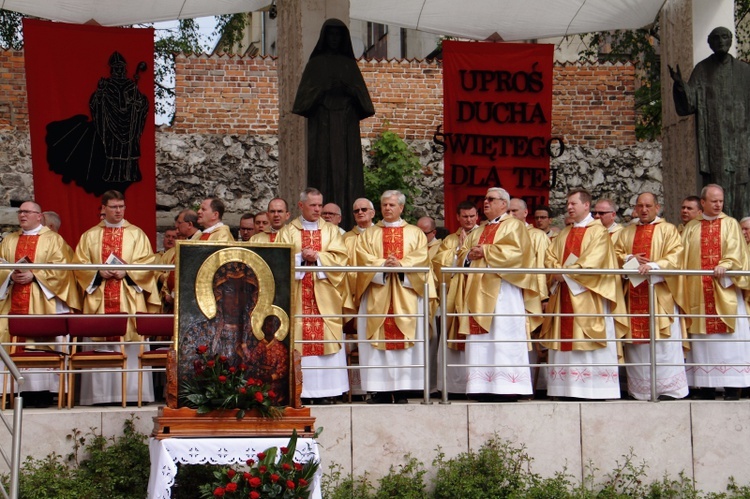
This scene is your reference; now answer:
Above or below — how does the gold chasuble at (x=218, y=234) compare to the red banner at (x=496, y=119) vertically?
below

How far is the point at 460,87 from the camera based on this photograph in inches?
576

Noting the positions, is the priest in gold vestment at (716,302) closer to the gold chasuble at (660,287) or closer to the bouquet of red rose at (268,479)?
the gold chasuble at (660,287)

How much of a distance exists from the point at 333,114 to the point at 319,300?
9.11ft

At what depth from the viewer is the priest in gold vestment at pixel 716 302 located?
416 inches

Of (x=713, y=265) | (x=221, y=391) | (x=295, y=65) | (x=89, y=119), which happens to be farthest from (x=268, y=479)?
(x=89, y=119)

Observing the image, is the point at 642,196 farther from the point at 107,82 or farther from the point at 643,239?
the point at 107,82

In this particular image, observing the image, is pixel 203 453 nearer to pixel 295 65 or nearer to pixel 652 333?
pixel 652 333

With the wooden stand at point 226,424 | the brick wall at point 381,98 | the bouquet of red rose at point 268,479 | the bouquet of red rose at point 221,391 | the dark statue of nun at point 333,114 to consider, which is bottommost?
the bouquet of red rose at point 268,479

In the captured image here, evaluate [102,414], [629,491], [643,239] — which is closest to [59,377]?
[102,414]

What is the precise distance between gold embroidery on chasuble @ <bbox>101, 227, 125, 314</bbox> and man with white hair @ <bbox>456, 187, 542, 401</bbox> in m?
3.08

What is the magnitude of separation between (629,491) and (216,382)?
12.1ft

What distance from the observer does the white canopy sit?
48.2 feet

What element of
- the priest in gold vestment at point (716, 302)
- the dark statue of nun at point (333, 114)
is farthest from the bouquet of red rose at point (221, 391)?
the priest in gold vestment at point (716, 302)

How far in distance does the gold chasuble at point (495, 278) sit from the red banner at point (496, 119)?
158 inches
